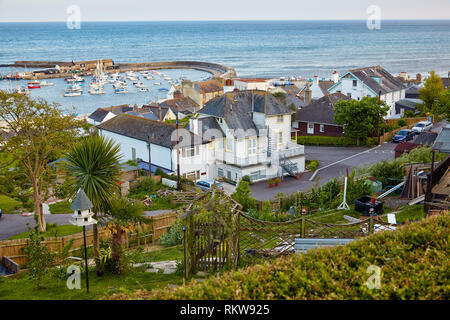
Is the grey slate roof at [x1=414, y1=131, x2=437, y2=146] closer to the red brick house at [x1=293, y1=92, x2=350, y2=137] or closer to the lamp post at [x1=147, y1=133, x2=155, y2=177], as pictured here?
the red brick house at [x1=293, y1=92, x2=350, y2=137]

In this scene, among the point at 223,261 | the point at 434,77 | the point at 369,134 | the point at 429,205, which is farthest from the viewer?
the point at 434,77

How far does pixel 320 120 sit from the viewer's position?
164 ft

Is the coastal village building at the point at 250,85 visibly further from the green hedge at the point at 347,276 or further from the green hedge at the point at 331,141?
the green hedge at the point at 347,276

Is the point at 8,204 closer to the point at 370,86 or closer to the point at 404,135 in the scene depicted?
the point at 404,135

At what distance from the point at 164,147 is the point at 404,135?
82.6 ft

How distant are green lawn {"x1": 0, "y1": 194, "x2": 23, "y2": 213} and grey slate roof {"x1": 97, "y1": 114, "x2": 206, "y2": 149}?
11024 mm

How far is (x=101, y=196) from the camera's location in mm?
14773

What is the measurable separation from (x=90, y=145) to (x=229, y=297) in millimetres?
8870

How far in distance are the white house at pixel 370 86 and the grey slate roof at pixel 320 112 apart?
7333 mm

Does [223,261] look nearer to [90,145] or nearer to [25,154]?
[90,145]

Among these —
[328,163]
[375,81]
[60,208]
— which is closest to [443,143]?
[328,163]

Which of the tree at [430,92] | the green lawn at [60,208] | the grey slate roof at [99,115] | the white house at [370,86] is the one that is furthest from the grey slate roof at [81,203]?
the tree at [430,92]

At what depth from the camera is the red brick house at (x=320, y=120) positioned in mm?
49031
